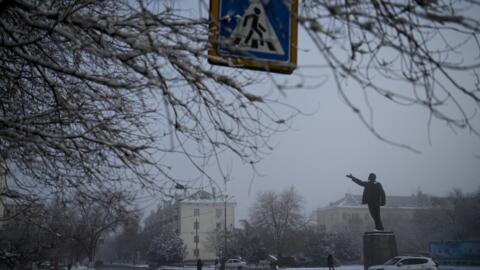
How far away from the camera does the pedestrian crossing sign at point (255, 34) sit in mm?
3557

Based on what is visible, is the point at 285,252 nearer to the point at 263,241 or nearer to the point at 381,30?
the point at 263,241

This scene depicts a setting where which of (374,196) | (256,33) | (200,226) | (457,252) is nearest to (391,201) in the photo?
(200,226)

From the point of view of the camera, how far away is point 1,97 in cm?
584

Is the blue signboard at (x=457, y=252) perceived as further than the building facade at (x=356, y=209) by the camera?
No

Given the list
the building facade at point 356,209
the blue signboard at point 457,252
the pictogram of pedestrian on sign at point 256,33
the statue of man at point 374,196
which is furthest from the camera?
the building facade at point 356,209

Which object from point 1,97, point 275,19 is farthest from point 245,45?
point 1,97

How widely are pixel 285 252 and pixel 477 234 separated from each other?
21932 mm

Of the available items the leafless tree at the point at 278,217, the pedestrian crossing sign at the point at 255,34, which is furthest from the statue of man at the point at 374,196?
the leafless tree at the point at 278,217

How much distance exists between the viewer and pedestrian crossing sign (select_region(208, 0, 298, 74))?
3.56 meters

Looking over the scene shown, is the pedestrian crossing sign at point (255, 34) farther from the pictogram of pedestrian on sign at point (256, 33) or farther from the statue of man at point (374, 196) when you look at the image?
the statue of man at point (374, 196)

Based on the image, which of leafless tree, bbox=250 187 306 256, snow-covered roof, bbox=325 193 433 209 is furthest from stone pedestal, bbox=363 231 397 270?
snow-covered roof, bbox=325 193 433 209

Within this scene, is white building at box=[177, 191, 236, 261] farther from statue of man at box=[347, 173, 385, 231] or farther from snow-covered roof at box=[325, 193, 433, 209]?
statue of man at box=[347, 173, 385, 231]

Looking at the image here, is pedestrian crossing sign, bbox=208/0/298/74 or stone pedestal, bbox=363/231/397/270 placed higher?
pedestrian crossing sign, bbox=208/0/298/74

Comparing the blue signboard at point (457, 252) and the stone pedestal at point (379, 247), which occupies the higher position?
the stone pedestal at point (379, 247)
